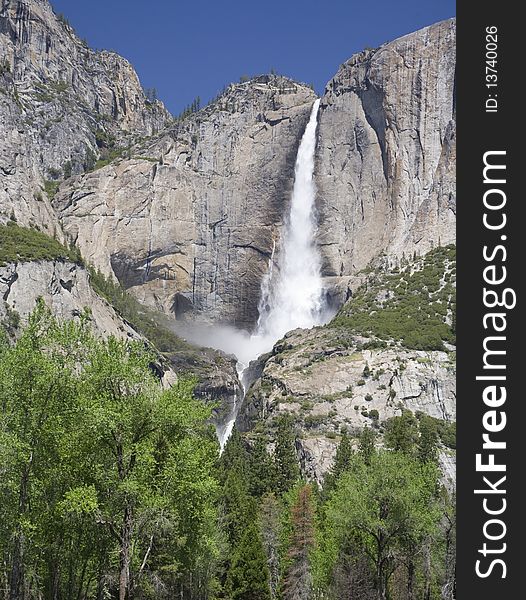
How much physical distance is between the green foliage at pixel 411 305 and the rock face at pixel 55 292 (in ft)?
130

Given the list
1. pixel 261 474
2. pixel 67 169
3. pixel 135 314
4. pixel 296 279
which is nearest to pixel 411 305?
pixel 296 279

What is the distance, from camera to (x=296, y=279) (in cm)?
17075

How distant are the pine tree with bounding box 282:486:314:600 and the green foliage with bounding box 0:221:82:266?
70.3 meters

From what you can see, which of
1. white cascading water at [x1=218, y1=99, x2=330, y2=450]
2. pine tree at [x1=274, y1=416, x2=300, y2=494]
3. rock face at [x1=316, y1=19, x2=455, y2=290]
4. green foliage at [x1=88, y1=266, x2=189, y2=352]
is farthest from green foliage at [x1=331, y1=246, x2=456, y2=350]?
pine tree at [x1=274, y1=416, x2=300, y2=494]

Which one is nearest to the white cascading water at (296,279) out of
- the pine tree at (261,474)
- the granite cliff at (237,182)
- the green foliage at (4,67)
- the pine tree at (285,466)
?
the granite cliff at (237,182)

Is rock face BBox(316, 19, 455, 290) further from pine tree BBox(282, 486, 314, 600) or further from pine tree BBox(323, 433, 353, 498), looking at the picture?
pine tree BBox(282, 486, 314, 600)

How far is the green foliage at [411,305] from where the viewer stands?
118m

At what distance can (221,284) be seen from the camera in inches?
6845

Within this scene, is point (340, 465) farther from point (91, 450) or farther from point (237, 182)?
point (237, 182)

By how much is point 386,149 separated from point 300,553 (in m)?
126

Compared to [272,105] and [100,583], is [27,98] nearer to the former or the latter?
[272,105]

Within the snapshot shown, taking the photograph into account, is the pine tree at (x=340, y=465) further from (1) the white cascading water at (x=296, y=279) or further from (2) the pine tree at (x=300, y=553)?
(1) the white cascading water at (x=296, y=279)

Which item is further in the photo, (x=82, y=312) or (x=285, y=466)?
(x=82, y=312)

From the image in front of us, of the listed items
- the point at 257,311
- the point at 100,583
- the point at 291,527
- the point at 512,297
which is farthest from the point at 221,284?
the point at 512,297
